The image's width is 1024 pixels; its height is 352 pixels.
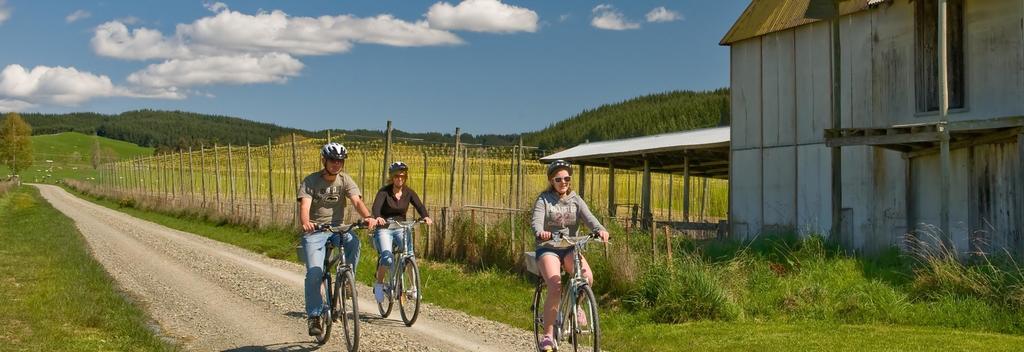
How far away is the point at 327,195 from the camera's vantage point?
383 inches

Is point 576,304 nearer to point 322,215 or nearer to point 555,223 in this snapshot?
point 555,223

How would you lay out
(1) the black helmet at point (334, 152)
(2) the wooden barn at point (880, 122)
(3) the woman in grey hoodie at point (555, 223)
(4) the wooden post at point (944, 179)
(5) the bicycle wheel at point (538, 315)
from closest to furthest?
(3) the woman in grey hoodie at point (555, 223), (5) the bicycle wheel at point (538, 315), (1) the black helmet at point (334, 152), (4) the wooden post at point (944, 179), (2) the wooden barn at point (880, 122)

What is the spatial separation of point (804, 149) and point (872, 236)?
2.50 meters

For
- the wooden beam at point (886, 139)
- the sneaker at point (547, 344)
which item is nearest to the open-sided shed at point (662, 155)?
the wooden beam at point (886, 139)

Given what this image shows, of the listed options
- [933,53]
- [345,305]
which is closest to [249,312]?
[345,305]

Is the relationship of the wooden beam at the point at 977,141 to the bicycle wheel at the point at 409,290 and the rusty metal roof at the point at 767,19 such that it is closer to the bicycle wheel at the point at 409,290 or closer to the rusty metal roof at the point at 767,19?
the rusty metal roof at the point at 767,19

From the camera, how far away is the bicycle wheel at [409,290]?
11266mm

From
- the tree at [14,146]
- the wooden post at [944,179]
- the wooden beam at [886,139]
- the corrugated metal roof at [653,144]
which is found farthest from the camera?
the tree at [14,146]

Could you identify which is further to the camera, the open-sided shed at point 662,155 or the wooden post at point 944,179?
the open-sided shed at point 662,155

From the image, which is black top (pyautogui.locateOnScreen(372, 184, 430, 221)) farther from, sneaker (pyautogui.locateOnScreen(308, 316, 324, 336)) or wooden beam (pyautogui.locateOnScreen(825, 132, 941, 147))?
wooden beam (pyautogui.locateOnScreen(825, 132, 941, 147))

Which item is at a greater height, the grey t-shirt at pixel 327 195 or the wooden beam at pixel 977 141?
the wooden beam at pixel 977 141

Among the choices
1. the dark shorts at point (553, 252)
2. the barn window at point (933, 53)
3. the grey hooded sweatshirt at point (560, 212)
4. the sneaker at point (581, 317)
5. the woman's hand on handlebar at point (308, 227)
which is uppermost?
the barn window at point (933, 53)

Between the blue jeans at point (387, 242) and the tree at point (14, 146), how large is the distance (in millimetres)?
104003

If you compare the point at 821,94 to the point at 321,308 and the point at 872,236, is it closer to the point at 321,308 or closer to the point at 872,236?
the point at 872,236
